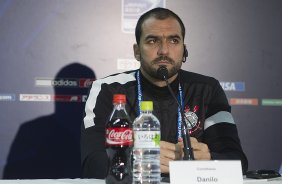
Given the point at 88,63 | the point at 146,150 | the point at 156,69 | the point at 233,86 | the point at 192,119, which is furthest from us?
the point at 233,86

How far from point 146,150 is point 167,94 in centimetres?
60

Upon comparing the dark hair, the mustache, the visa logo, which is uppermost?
the dark hair

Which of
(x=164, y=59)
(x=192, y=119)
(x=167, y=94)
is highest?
(x=164, y=59)

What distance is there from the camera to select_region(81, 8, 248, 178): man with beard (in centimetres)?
173

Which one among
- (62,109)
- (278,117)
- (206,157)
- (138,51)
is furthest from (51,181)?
(278,117)

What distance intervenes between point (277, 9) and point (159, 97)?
111cm

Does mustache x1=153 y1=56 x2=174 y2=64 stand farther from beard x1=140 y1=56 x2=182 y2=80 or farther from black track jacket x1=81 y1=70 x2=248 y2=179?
black track jacket x1=81 y1=70 x2=248 y2=179

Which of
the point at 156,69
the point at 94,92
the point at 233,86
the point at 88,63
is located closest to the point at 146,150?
the point at 156,69

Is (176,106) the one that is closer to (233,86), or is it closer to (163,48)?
(163,48)

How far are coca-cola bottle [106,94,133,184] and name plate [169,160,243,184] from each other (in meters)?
0.14

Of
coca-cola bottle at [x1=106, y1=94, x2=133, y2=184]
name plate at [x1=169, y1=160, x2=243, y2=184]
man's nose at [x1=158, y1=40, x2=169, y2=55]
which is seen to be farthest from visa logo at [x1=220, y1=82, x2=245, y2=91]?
name plate at [x1=169, y1=160, x2=243, y2=184]

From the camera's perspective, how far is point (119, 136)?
1070 mm

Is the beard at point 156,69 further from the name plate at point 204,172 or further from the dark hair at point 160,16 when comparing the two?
the name plate at point 204,172

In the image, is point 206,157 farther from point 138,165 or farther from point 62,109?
point 62,109
